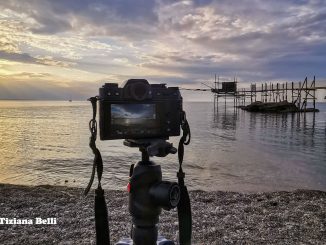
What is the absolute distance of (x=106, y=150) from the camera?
828 inches

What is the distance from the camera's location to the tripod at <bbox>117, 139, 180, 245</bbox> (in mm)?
2184

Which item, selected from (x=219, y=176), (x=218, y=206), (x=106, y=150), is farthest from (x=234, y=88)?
(x=218, y=206)

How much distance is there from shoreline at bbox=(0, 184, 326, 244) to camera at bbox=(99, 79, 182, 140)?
3.03m

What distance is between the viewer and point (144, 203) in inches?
88.9

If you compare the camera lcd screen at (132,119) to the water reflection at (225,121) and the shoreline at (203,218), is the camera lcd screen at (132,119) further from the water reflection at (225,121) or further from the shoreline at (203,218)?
the water reflection at (225,121)

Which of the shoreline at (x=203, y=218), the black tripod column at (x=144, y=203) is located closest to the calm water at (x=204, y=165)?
the shoreline at (x=203, y=218)

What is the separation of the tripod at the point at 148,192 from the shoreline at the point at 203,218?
266cm

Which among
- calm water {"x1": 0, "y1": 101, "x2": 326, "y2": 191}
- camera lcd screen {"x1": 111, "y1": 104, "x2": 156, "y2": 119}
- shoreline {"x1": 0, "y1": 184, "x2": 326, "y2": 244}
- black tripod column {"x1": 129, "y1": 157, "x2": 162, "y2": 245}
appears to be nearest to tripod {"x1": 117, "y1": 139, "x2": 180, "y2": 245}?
black tripod column {"x1": 129, "y1": 157, "x2": 162, "y2": 245}

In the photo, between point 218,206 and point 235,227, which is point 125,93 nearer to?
point 235,227

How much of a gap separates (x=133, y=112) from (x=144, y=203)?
640 mm

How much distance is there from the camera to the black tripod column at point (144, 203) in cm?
226

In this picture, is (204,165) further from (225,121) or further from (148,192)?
(225,121)

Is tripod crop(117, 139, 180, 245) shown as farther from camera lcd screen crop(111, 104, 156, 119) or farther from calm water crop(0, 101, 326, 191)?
calm water crop(0, 101, 326, 191)

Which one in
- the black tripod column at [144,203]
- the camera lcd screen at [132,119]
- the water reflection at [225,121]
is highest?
the camera lcd screen at [132,119]
